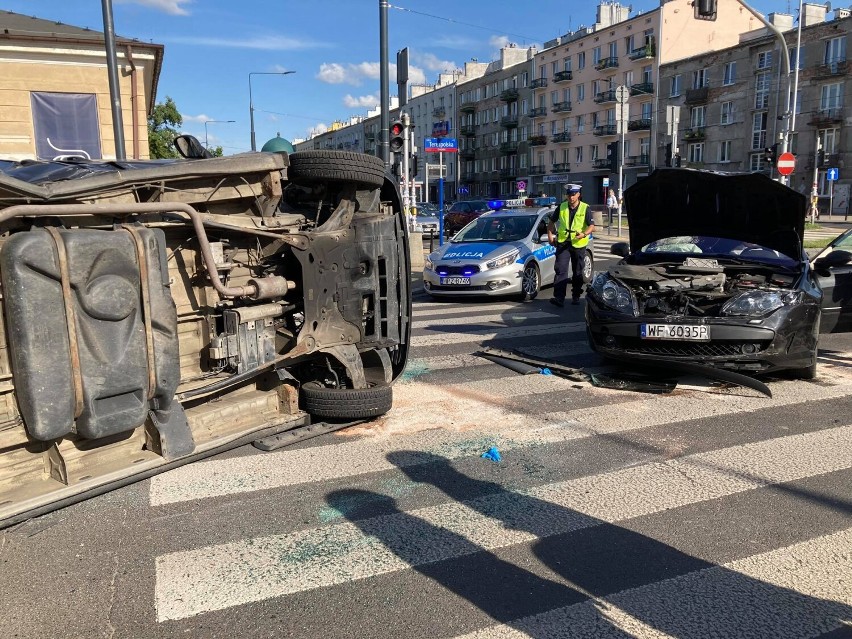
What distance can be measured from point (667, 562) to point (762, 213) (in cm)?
475

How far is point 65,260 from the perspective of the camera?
3109 millimetres

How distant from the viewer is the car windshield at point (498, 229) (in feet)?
41.3

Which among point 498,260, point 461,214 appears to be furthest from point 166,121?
point 498,260

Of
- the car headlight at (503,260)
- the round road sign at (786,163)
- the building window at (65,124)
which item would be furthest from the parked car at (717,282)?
the building window at (65,124)

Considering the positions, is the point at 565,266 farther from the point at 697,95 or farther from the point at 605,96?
the point at 605,96

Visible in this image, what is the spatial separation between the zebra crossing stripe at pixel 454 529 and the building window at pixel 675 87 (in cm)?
6157

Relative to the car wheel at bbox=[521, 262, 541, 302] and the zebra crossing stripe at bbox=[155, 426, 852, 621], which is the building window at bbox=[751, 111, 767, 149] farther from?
the zebra crossing stripe at bbox=[155, 426, 852, 621]

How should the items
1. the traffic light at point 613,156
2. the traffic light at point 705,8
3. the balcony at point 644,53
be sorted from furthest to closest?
the balcony at point 644,53
the traffic light at point 613,156
the traffic light at point 705,8

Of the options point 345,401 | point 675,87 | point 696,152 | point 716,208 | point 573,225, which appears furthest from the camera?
point 675,87

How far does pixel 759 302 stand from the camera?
19.0ft

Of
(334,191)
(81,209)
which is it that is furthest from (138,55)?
(81,209)

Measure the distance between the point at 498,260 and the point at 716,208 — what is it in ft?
16.0

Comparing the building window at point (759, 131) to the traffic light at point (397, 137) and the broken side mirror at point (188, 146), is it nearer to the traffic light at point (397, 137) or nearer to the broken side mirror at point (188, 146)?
the traffic light at point (397, 137)

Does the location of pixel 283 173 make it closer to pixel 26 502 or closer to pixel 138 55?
pixel 26 502
